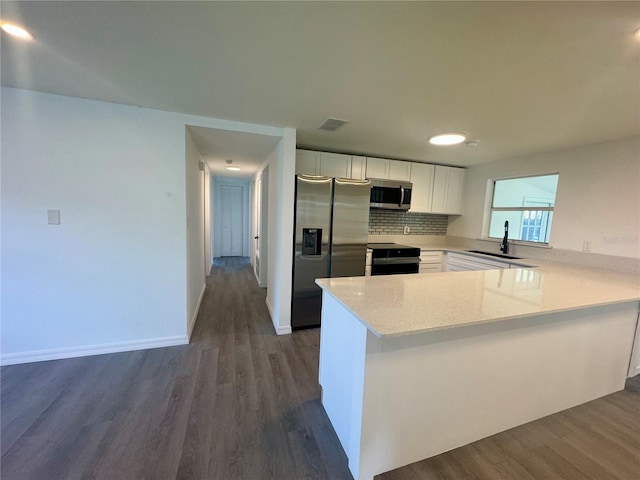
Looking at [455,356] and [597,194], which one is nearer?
[455,356]

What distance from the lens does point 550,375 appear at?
1.71 m

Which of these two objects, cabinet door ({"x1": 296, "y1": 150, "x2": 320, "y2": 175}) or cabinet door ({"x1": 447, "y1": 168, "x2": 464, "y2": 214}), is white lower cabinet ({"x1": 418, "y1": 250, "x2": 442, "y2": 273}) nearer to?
cabinet door ({"x1": 447, "y1": 168, "x2": 464, "y2": 214})

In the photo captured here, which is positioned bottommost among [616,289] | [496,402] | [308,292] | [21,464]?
[21,464]

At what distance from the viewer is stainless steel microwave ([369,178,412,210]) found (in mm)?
3701

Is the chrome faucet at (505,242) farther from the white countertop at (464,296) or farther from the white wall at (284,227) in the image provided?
the white wall at (284,227)

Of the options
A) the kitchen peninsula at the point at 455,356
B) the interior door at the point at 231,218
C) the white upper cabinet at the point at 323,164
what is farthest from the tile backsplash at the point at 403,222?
the interior door at the point at 231,218

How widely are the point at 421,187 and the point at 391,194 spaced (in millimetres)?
A: 671

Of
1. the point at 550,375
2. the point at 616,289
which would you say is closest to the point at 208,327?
the point at 550,375

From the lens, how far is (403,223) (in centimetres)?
444

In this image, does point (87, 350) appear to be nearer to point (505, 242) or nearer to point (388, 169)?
point (388, 169)

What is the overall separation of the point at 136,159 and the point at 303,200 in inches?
63.7

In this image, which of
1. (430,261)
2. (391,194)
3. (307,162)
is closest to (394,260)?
(430,261)

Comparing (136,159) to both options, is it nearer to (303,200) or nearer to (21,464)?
(303,200)

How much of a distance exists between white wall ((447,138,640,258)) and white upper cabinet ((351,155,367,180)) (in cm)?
213
